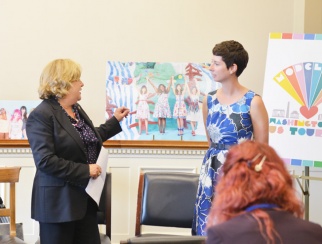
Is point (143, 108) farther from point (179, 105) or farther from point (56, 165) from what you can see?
point (56, 165)

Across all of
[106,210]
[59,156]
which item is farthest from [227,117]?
[106,210]

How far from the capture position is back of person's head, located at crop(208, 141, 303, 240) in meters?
1.44

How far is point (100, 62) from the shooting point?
15.0 ft

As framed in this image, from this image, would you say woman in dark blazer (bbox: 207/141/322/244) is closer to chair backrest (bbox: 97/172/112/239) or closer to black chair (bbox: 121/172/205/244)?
black chair (bbox: 121/172/205/244)

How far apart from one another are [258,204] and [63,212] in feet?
5.26

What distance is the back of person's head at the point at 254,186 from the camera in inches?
56.8

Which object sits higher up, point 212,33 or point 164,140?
point 212,33

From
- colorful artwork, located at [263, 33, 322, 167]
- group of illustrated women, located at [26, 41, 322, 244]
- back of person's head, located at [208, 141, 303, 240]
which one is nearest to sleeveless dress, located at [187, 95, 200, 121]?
colorful artwork, located at [263, 33, 322, 167]

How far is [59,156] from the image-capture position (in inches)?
113

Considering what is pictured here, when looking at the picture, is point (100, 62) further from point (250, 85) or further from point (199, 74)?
point (250, 85)

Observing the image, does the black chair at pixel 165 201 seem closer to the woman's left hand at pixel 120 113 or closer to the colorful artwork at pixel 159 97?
the woman's left hand at pixel 120 113

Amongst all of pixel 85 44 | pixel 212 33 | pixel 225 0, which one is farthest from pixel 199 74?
pixel 85 44

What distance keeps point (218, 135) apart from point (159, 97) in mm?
1762

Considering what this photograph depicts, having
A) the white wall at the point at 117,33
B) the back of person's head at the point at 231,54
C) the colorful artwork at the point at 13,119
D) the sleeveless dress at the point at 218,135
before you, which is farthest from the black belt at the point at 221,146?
the colorful artwork at the point at 13,119
